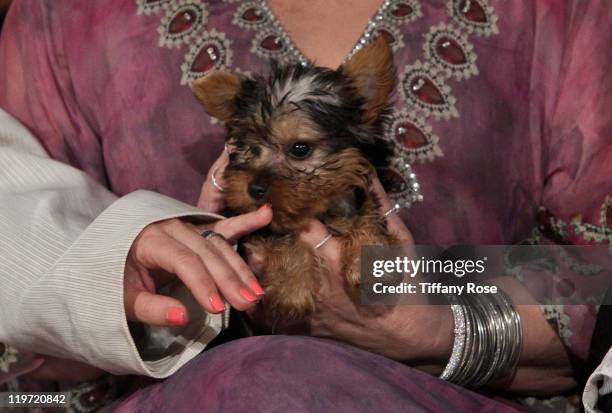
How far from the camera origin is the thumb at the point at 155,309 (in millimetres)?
1271

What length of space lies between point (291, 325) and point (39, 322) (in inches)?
17.2

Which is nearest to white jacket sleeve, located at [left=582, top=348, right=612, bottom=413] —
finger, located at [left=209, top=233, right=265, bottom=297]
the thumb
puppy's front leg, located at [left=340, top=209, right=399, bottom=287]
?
puppy's front leg, located at [left=340, top=209, right=399, bottom=287]

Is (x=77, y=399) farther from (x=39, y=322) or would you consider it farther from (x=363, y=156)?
(x=363, y=156)

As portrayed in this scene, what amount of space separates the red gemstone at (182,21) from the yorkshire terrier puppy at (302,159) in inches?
10.6

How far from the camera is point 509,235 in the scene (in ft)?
5.75

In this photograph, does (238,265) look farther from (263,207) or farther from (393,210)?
(393,210)

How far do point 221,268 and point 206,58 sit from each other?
59cm

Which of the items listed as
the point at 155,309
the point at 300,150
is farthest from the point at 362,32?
the point at 155,309

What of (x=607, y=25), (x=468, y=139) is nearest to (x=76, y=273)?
(x=468, y=139)

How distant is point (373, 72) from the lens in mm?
1472

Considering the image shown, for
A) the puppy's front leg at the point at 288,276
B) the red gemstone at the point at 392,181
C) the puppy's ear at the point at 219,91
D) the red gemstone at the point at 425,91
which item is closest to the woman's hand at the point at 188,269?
the puppy's front leg at the point at 288,276

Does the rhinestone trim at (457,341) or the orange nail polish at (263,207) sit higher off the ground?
the orange nail polish at (263,207)

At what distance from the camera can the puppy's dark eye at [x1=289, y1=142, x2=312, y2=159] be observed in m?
1.45

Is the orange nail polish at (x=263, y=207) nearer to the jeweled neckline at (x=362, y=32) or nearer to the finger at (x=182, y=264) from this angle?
the finger at (x=182, y=264)
